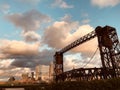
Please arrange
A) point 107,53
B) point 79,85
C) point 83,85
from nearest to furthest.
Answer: point 79,85, point 83,85, point 107,53

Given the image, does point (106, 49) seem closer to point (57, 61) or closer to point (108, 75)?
point (108, 75)

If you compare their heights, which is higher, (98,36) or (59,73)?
(98,36)

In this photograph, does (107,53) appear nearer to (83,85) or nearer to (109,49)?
(109,49)

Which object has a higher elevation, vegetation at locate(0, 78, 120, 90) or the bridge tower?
the bridge tower

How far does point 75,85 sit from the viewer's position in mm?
21047

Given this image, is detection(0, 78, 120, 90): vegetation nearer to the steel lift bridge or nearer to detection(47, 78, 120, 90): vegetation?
detection(47, 78, 120, 90): vegetation

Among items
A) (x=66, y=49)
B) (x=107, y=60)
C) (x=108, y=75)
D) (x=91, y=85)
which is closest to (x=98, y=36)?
(x=107, y=60)

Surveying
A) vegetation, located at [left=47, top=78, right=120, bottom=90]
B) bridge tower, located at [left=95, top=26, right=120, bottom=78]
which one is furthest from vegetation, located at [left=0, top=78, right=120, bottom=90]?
bridge tower, located at [left=95, top=26, right=120, bottom=78]

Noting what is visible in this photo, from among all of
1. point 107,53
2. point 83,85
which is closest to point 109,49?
point 107,53

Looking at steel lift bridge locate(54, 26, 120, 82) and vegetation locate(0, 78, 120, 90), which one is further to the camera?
steel lift bridge locate(54, 26, 120, 82)

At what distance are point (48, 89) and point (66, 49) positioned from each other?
30327 mm

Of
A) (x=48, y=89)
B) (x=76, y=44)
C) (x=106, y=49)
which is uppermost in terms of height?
(x=76, y=44)

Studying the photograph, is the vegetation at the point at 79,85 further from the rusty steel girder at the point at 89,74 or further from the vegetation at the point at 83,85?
the rusty steel girder at the point at 89,74

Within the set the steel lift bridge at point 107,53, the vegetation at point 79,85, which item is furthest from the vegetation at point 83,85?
the steel lift bridge at point 107,53
